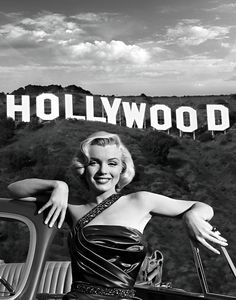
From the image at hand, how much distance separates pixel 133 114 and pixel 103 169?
56.7 meters

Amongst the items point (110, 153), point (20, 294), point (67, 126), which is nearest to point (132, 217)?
point (110, 153)

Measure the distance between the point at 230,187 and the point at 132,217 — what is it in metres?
50.8

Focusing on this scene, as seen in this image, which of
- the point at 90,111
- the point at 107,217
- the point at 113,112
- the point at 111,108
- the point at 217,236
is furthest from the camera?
the point at 111,108

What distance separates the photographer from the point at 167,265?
123 feet

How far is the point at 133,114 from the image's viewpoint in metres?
59.3

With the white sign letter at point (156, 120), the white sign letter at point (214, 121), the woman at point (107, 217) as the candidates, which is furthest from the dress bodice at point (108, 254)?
the white sign letter at point (214, 121)

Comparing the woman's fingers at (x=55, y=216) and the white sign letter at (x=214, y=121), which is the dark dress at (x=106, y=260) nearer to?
the woman's fingers at (x=55, y=216)

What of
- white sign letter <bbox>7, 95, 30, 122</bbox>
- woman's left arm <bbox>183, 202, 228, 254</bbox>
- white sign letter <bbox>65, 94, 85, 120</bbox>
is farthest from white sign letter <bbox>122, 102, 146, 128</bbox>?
woman's left arm <bbox>183, 202, 228, 254</bbox>

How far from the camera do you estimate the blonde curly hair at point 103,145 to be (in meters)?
2.69

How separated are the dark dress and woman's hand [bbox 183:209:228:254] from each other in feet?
0.60

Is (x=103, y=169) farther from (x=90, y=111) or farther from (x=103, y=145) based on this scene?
(x=90, y=111)

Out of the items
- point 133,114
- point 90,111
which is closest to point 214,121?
point 133,114

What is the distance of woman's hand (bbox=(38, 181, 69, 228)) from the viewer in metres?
2.66

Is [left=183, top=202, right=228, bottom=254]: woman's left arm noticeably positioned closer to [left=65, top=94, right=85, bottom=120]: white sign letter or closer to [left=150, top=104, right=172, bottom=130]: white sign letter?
[left=65, top=94, right=85, bottom=120]: white sign letter
